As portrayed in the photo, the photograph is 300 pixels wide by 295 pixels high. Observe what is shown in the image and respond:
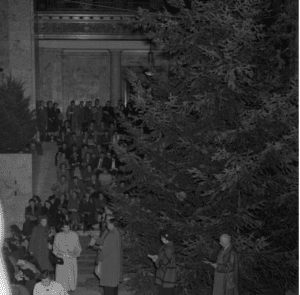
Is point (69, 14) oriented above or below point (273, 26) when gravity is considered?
above

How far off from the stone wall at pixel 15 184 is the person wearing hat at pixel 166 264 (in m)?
7.90

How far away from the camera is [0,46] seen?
18.0 m

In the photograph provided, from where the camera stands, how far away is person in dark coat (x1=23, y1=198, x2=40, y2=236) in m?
12.7

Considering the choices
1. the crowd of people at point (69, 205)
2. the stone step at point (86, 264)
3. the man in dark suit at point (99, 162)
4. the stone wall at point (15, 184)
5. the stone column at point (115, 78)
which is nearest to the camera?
the crowd of people at point (69, 205)

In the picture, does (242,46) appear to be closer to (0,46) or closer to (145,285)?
(145,285)

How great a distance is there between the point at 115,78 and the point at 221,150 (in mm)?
21433

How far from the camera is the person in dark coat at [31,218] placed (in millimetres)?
12688

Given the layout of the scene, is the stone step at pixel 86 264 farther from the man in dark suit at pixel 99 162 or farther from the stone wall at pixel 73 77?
the stone wall at pixel 73 77

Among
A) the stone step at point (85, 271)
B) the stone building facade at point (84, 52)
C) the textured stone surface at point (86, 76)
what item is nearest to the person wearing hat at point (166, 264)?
the stone step at point (85, 271)

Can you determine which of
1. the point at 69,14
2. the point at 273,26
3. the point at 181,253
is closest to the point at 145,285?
the point at 181,253

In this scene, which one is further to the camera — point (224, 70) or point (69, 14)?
point (69, 14)

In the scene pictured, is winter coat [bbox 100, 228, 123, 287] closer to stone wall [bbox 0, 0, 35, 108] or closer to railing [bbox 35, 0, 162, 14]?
stone wall [bbox 0, 0, 35, 108]

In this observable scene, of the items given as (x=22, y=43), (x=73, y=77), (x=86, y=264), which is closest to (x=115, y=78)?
(x=73, y=77)

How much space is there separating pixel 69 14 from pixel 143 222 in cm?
1950
